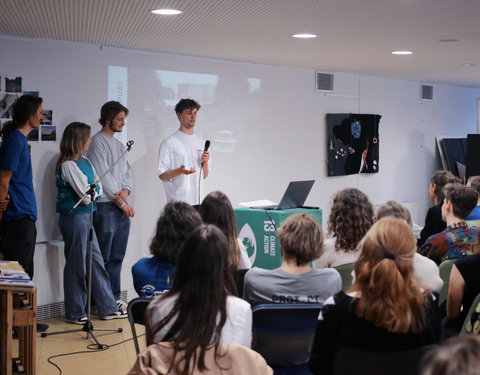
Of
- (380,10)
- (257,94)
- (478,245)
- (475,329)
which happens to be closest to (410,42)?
(380,10)

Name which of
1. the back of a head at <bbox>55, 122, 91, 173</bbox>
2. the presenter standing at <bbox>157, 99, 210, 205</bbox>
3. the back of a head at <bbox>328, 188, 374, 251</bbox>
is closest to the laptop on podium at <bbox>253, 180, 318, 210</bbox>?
the presenter standing at <bbox>157, 99, 210, 205</bbox>

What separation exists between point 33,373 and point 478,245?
2.40m

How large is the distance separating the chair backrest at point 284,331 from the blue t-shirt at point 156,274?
1.64ft

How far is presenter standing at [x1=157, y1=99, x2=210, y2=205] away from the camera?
6031 mm

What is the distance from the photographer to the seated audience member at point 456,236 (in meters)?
3.80

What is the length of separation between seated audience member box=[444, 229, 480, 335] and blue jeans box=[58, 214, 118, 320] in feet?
10.2

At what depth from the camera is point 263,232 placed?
5.61 m

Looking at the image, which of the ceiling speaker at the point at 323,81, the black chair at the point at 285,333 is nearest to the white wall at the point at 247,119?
the ceiling speaker at the point at 323,81

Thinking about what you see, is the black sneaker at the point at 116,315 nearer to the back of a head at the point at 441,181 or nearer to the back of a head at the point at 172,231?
the back of a head at the point at 172,231

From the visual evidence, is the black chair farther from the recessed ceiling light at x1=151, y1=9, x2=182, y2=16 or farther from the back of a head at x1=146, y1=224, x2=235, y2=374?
the recessed ceiling light at x1=151, y1=9, x2=182, y2=16

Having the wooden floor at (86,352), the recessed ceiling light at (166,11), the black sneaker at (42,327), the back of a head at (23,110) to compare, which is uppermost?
the recessed ceiling light at (166,11)

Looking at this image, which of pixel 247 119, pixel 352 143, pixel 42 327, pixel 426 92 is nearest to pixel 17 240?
pixel 42 327

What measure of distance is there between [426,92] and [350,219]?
6.97 metres

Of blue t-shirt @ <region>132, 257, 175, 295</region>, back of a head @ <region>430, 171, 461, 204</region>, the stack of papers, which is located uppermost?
back of a head @ <region>430, 171, 461, 204</region>
